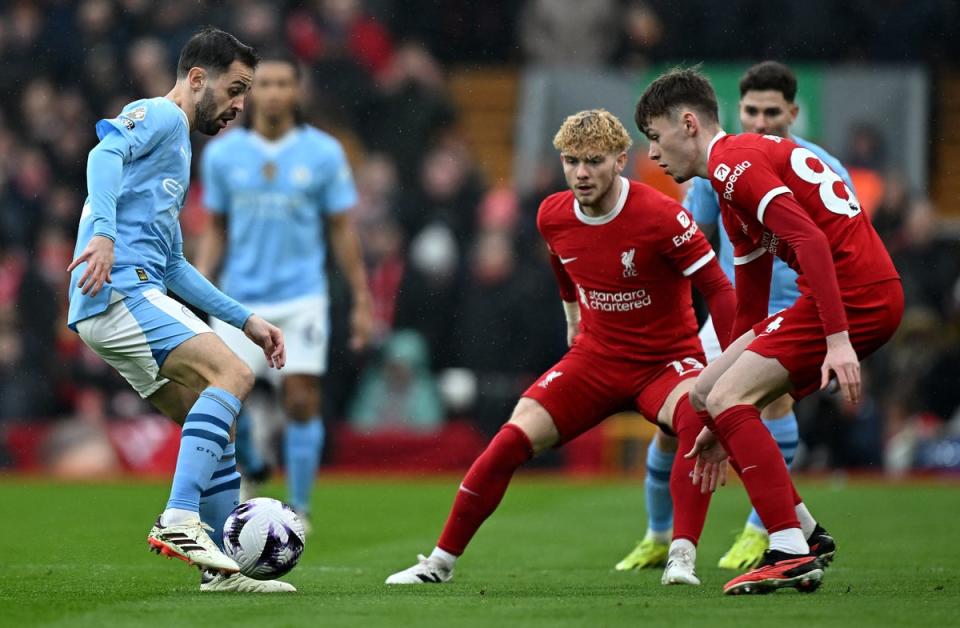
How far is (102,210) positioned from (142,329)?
53 cm

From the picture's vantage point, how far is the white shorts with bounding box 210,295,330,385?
30.6 ft

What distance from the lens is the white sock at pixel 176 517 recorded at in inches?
224

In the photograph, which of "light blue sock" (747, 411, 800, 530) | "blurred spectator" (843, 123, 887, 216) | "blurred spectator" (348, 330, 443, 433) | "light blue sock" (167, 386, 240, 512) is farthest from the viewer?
"blurred spectator" (843, 123, 887, 216)

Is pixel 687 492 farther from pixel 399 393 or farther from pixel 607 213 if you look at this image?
pixel 399 393

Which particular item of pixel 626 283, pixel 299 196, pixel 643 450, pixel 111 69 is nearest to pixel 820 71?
pixel 643 450

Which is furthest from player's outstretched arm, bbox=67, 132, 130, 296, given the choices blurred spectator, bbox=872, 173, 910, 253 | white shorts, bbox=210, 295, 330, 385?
blurred spectator, bbox=872, 173, 910, 253

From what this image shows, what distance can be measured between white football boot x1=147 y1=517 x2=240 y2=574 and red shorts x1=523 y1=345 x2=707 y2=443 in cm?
164

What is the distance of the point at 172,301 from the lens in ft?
19.9

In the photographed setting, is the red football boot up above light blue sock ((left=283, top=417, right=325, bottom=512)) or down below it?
above

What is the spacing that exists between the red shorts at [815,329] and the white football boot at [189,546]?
2116mm

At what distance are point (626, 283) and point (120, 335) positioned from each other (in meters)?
2.20

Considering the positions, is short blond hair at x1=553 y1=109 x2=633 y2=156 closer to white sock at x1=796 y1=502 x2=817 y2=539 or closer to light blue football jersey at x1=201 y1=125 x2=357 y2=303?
white sock at x1=796 y1=502 x2=817 y2=539

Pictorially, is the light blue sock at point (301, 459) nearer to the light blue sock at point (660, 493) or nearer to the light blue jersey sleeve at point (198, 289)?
the light blue sock at point (660, 493)

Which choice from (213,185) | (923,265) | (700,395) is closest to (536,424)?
(700,395)
